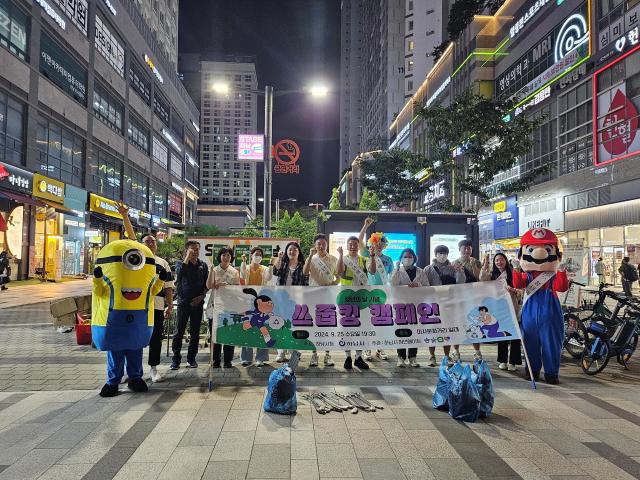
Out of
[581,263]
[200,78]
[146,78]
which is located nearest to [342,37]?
[200,78]

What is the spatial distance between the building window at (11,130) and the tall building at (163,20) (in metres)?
29.2

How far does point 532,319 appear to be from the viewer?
6352 millimetres

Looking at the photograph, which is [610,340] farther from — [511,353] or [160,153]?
[160,153]

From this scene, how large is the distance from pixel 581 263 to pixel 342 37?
174 m

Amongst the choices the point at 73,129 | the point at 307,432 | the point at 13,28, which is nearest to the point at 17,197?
the point at 13,28

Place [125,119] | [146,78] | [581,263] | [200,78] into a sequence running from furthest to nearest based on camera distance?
[200,78]
[146,78]
[125,119]
[581,263]

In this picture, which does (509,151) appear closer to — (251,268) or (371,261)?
(371,261)

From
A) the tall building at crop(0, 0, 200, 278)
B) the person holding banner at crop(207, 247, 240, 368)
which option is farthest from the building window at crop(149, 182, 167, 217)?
the person holding banner at crop(207, 247, 240, 368)

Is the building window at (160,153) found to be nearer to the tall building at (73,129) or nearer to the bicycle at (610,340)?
the tall building at (73,129)

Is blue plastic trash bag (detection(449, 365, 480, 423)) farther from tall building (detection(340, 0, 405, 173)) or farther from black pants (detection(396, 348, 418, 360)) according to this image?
tall building (detection(340, 0, 405, 173))

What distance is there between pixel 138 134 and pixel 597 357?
154 feet

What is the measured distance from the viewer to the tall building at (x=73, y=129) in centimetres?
2444

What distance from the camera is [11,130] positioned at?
24250 millimetres

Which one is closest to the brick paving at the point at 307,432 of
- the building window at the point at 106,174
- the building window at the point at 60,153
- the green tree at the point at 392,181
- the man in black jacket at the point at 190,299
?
the man in black jacket at the point at 190,299
